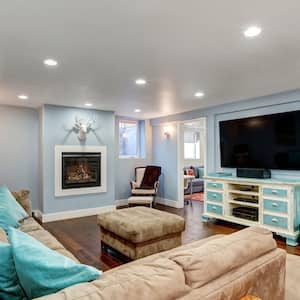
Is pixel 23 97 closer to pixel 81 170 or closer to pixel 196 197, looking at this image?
pixel 81 170

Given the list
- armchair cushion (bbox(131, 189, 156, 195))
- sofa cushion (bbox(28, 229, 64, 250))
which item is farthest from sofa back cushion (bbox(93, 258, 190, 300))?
armchair cushion (bbox(131, 189, 156, 195))

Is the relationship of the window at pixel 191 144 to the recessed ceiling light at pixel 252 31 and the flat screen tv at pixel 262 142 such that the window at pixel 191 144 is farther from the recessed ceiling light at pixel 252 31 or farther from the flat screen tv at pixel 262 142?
the recessed ceiling light at pixel 252 31

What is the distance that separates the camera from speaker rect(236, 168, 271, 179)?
4.32 m

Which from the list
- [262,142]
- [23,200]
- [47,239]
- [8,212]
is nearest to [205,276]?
[47,239]

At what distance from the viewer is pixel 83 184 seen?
18.4ft

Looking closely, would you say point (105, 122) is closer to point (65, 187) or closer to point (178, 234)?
point (65, 187)

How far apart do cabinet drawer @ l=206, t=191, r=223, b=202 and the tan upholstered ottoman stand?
1.68 metres

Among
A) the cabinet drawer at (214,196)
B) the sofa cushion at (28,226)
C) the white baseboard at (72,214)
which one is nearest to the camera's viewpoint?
the sofa cushion at (28,226)

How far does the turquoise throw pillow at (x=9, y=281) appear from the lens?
45.6 inches

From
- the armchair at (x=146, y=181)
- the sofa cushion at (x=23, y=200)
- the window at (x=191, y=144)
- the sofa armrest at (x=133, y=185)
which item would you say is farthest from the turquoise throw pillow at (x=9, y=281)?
the window at (x=191, y=144)

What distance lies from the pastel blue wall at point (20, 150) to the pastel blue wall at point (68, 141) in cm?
51

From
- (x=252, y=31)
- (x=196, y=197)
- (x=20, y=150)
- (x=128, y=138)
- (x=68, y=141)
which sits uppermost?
(x=252, y=31)

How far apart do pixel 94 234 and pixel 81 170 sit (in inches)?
69.4

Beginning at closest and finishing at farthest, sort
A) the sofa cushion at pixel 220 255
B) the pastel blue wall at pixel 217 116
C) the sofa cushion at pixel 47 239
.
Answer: the sofa cushion at pixel 220 255 → the sofa cushion at pixel 47 239 → the pastel blue wall at pixel 217 116
